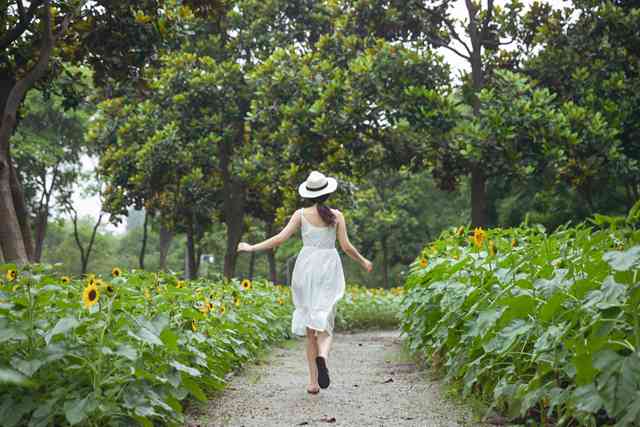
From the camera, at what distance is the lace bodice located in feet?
22.2

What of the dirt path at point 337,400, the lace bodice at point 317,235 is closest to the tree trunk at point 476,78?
the dirt path at point 337,400

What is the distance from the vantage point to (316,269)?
22.0 feet

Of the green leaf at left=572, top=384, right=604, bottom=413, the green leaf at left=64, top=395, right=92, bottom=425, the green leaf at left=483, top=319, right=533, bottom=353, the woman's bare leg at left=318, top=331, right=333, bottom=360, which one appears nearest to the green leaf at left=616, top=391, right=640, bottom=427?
the green leaf at left=572, top=384, right=604, bottom=413

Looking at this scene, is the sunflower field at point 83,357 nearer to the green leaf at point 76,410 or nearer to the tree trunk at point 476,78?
the green leaf at point 76,410

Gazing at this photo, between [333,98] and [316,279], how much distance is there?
359 inches

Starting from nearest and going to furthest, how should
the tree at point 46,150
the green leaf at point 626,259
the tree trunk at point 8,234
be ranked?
the green leaf at point 626,259
the tree trunk at point 8,234
the tree at point 46,150

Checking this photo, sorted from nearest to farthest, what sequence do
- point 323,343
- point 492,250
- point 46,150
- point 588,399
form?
1. point 588,399
2. point 492,250
3. point 323,343
4. point 46,150

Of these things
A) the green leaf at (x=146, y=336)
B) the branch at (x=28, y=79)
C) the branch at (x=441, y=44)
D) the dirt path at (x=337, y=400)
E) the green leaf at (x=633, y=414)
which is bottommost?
the dirt path at (x=337, y=400)

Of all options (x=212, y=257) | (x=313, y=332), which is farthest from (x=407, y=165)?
(x=212, y=257)

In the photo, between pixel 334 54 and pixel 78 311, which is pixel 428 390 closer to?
pixel 78 311

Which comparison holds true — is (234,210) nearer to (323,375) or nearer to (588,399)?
(323,375)

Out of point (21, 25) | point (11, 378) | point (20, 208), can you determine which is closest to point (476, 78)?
point (20, 208)

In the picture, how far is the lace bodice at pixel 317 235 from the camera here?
675cm

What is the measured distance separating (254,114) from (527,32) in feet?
19.8
